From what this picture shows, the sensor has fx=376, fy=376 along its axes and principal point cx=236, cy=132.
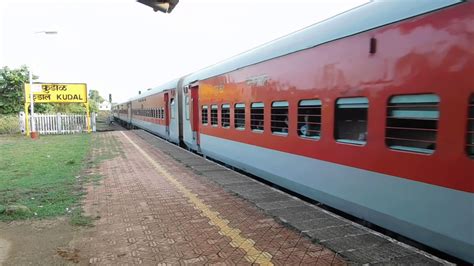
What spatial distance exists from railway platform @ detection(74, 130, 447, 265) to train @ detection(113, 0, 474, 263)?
0.30m

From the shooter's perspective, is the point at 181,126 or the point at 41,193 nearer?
the point at 41,193

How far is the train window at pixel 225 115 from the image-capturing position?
965 centimetres

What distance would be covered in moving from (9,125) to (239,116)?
75.9 feet

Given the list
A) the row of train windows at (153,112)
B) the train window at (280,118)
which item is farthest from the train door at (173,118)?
the train window at (280,118)

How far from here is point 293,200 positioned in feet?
20.7

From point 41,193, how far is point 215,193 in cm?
331

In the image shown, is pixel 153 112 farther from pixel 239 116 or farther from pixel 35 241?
pixel 35 241

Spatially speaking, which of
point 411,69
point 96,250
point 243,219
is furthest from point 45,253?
point 411,69

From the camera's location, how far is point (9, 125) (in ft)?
84.9

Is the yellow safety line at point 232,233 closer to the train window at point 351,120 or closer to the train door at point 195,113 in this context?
the train window at point 351,120

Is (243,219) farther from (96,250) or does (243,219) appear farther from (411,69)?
(411,69)

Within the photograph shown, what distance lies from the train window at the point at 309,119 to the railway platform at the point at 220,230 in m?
1.15

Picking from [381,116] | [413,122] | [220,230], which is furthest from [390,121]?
[220,230]

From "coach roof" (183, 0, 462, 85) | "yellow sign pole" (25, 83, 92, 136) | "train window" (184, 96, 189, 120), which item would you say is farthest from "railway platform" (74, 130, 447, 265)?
"yellow sign pole" (25, 83, 92, 136)
